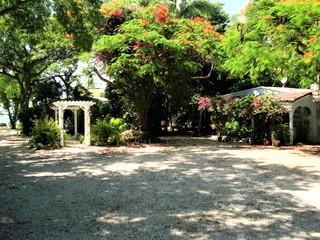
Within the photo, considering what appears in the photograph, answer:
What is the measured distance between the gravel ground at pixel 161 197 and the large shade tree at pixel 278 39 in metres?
3.33

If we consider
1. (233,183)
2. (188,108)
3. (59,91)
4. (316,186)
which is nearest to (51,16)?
(233,183)

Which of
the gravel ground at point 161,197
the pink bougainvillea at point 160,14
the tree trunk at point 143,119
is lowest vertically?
the gravel ground at point 161,197

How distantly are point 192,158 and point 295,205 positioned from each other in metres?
6.87

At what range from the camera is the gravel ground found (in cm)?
593

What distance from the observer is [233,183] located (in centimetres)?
955

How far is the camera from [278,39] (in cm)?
1477

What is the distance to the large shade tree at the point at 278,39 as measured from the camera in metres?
13.2

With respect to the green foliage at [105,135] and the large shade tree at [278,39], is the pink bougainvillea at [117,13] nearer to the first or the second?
the green foliage at [105,135]

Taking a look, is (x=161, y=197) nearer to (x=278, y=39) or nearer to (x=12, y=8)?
(x=12, y=8)

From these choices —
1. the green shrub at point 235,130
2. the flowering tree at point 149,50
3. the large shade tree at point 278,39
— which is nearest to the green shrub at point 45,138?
the flowering tree at point 149,50

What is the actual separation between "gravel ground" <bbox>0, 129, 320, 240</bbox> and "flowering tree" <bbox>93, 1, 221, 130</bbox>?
226 inches

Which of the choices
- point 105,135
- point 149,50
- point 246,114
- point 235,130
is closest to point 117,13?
point 149,50

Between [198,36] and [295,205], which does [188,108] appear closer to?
[198,36]

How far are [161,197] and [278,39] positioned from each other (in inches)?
356
